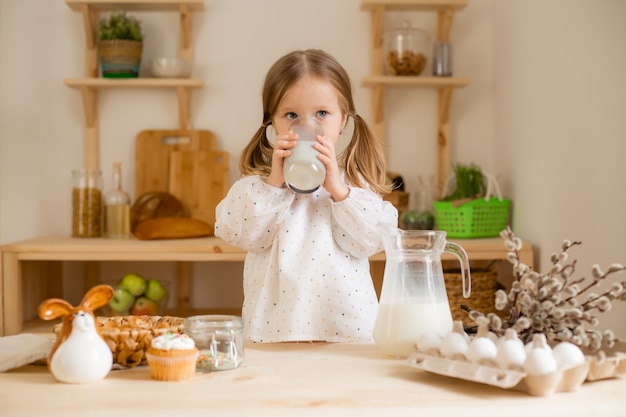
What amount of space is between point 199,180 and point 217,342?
1.93m

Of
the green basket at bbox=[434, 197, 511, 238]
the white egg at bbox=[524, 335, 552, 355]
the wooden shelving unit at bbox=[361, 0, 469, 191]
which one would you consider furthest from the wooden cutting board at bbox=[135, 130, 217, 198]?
the white egg at bbox=[524, 335, 552, 355]

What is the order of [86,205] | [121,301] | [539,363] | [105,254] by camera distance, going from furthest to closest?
[86,205] < [121,301] < [105,254] < [539,363]

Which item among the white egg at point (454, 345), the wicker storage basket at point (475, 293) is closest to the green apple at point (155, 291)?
the wicker storage basket at point (475, 293)

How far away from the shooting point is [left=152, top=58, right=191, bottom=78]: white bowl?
2.79 metres

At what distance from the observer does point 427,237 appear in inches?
42.3

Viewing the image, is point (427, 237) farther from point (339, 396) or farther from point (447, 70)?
point (447, 70)

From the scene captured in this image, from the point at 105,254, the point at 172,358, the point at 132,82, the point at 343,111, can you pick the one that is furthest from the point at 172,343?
the point at 132,82

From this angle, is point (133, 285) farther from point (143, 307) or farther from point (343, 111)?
point (343, 111)

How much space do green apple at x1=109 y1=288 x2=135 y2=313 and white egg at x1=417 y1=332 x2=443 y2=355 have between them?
177cm

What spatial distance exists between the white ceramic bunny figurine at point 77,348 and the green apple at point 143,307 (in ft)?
5.51

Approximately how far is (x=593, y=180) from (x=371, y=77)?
1.02 meters

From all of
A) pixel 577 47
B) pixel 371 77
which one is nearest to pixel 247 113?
pixel 371 77

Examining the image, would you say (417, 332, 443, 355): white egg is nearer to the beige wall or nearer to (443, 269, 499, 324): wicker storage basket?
(443, 269, 499, 324): wicker storage basket

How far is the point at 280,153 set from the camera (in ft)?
4.33
